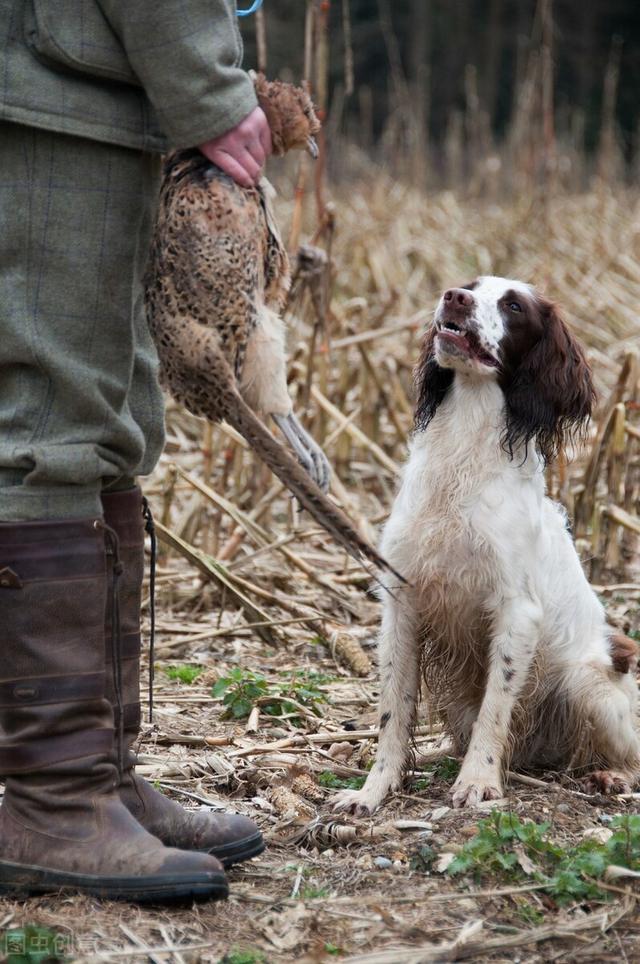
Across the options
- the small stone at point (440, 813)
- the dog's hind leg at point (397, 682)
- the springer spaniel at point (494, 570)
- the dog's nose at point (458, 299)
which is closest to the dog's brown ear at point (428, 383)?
the springer spaniel at point (494, 570)

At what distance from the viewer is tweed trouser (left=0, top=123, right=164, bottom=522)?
210 cm

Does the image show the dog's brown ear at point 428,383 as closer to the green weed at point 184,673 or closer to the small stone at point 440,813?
the small stone at point 440,813

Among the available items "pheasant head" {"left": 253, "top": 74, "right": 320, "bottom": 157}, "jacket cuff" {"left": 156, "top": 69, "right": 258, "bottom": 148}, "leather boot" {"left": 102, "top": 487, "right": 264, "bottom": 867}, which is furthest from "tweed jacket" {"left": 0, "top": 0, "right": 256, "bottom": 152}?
"leather boot" {"left": 102, "top": 487, "right": 264, "bottom": 867}

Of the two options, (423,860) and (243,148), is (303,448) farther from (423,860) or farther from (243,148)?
(423,860)

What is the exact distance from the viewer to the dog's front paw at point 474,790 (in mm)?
2910

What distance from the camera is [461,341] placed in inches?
121

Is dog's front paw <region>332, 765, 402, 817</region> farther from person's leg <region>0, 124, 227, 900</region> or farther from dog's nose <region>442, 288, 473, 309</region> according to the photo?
dog's nose <region>442, 288, 473, 309</region>

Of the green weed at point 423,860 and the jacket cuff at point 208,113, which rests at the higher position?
the jacket cuff at point 208,113

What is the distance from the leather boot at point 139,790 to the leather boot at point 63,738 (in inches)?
5.6

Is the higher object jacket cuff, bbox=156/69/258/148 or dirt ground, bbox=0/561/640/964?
jacket cuff, bbox=156/69/258/148

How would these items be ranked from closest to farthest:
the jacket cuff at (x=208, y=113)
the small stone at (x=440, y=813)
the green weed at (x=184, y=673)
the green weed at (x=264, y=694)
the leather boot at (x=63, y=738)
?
the jacket cuff at (x=208, y=113) < the leather boot at (x=63, y=738) < the small stone at (x=440, y=813) < the green weed at (x=264, y=694) < the green weed at (x=184, y=673)

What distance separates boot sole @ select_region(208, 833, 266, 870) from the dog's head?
3.85 ft

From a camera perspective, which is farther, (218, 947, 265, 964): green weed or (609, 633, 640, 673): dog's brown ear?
(609, 633, 640, 673): dog's brown ear

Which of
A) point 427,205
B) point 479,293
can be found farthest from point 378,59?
point 479,293
